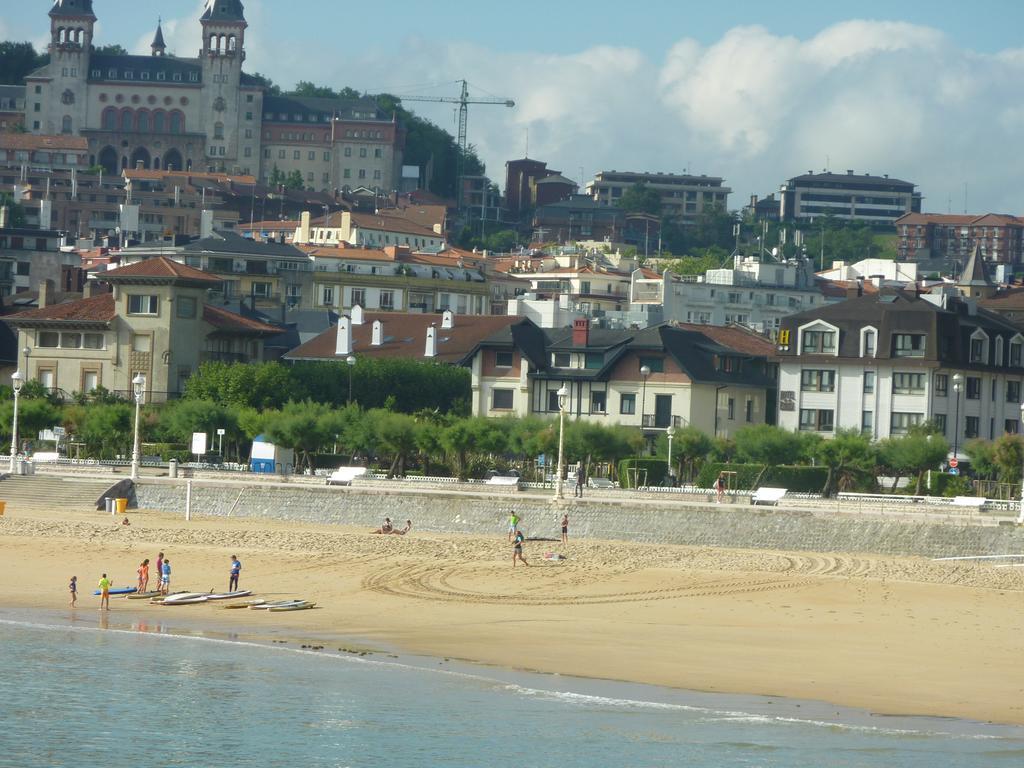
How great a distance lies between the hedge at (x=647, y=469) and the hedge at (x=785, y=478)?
2.92 m

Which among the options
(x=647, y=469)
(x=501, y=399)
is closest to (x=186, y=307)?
(x=501, y=399)

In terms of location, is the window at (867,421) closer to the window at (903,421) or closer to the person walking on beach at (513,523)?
the window at (903,421)

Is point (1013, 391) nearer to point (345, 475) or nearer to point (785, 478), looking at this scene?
point (785, 478)

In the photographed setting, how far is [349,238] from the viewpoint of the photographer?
180875 millimetres

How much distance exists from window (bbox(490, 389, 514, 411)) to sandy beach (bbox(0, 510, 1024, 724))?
23.8 meters

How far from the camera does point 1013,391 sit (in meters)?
82.8

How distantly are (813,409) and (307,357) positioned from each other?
97.2 ft

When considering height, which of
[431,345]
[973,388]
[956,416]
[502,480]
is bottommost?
[502,480]

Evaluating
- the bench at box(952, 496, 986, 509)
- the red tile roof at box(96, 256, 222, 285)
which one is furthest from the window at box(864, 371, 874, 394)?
the red tile roof at box(96, 256, 222, 285)

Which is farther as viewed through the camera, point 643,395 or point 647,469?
point 643,395

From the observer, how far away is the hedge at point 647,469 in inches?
2766

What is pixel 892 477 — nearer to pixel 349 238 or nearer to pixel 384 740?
pixel 384 740

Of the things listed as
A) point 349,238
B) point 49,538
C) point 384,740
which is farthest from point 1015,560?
point 349,238

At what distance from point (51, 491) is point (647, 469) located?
21.3 metres
